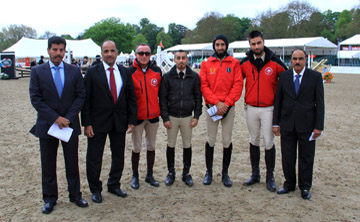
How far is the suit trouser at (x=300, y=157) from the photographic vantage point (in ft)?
13.0

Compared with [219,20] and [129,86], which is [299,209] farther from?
[219,20]

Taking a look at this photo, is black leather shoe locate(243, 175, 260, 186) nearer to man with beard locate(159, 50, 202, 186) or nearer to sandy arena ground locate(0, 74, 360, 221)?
sandy arena ground locate(0, 74, 360, 221)

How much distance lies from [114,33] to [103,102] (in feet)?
244

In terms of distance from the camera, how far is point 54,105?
3.48 m

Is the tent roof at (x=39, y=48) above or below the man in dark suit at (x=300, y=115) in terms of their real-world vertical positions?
above

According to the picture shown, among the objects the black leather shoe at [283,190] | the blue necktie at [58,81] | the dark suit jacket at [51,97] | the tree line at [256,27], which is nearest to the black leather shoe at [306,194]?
the black leather shoe at [283,190]

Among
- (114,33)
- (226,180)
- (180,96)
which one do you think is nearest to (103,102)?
(180,96)

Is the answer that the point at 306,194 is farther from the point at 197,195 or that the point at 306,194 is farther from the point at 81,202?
the point at 81,202

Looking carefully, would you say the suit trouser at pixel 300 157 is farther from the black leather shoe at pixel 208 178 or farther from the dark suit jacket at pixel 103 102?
the dark suit jacket at pixel 103 102

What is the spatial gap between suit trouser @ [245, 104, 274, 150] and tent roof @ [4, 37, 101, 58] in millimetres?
29503

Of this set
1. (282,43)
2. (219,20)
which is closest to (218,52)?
(282,43)

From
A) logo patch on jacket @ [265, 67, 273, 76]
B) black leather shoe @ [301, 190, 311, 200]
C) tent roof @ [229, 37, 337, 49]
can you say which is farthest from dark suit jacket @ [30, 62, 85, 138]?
tent roof @ [229, 37, 337, 49]

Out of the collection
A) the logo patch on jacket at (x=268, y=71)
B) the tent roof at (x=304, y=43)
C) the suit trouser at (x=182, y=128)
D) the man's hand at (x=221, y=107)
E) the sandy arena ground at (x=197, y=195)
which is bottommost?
the sandy arena ground at (x=197, y=195)

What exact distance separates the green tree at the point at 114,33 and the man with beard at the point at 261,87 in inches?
2860
